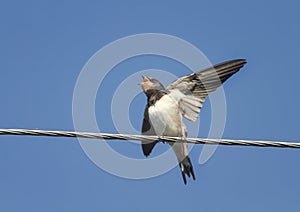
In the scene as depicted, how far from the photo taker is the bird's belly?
1152cm

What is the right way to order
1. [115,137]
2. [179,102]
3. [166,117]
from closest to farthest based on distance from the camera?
[115,137]
[166,117]
[179,102]

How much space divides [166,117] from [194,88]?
65cm

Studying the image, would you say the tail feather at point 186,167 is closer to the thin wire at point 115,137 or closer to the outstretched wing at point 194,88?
the outstretched wing at point 194,88

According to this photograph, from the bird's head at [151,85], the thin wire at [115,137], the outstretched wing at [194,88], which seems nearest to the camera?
the thin wire at [115,137]

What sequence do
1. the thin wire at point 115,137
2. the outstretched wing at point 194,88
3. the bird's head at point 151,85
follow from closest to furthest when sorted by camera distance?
the thin wire at point 115,137 < the outstretched wing at point 194,88 < the bird's head at point 151,85

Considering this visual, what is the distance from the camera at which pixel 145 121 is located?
39.1 ft

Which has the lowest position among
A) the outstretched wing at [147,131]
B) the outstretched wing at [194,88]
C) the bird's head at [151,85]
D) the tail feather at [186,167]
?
the tail feather at [186,167]

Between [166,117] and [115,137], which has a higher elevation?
[166,117]

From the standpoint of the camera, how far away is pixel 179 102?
11.6 meters

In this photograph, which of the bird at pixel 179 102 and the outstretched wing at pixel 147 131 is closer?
the bird at pixel 179 102

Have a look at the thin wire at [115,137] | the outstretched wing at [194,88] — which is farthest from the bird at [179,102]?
the thin wire at [115,137]

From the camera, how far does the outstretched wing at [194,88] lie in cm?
1146

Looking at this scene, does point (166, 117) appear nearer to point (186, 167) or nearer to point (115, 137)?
point (186, 167)

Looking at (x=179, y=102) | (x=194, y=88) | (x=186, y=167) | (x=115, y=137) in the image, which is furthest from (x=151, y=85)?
(x=115, y=137)
